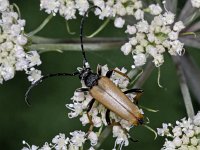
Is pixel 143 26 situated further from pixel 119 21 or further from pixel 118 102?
pixel 118 102

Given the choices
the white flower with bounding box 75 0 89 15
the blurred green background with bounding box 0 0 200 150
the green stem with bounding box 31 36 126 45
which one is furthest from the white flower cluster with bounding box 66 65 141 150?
the blurred green background with bounding box 0 0 200 150

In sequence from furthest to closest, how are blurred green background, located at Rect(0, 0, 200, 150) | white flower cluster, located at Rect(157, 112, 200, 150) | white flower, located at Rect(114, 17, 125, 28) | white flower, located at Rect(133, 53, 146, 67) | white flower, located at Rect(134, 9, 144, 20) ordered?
blurred green background, located at Rect(0, 0, 200, 150) < white flower, located at Rect(114, 17, 125, 28) < white flower, located at Rect(134, 9, 144, 20) < white flower, located at Rect(133, 53, 146, 67) < white flower cluster, located at Rect(157, 112, 200, 150)

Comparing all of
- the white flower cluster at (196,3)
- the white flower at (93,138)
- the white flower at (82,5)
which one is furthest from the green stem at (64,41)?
the white flower at (93,138)

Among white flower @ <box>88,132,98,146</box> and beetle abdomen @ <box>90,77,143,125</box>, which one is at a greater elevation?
beetle abdomen @ <box>90,77,143,125</box>

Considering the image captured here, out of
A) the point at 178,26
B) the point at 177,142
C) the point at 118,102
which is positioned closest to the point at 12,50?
the point at 118,102

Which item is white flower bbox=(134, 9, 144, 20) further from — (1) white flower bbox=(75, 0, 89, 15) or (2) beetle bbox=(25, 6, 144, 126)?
(2) beetle bbox=(25, 6, 144, 126)

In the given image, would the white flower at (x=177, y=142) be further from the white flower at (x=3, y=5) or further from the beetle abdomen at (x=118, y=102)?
the white flower at (x=3, y=5)
